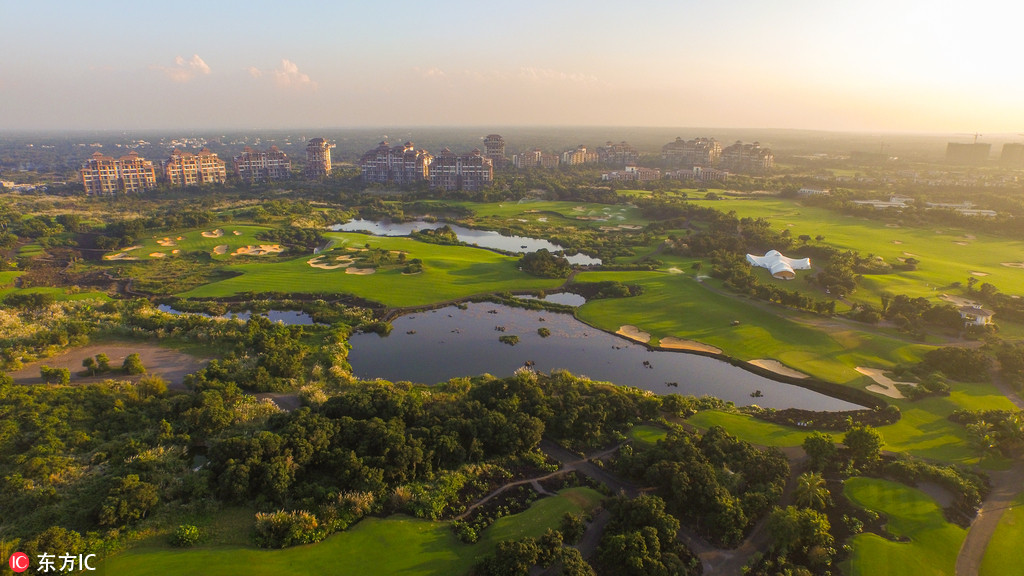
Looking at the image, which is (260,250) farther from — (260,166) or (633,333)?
(260,166)

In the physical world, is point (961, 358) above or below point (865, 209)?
below

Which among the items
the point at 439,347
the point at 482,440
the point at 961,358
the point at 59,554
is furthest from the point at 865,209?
the point at 59,554

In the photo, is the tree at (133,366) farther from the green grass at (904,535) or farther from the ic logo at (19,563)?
the green grass at (904,535)

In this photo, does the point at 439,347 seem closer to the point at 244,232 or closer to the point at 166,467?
the point at 166,467

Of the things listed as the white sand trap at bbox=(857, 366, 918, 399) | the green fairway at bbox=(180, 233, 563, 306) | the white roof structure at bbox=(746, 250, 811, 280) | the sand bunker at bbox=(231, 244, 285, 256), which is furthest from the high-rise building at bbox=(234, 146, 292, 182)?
the white sand trap at bbox=(857, 366, 918, 399)

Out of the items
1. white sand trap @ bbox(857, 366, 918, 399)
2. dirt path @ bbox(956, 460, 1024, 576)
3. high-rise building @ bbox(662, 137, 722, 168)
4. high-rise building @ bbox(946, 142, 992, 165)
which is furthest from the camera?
high-rise building @ bbox(946, 142, 992, 165)

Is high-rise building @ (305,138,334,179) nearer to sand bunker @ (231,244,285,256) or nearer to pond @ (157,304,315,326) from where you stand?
sand bunker @ (231,244,285,256)
